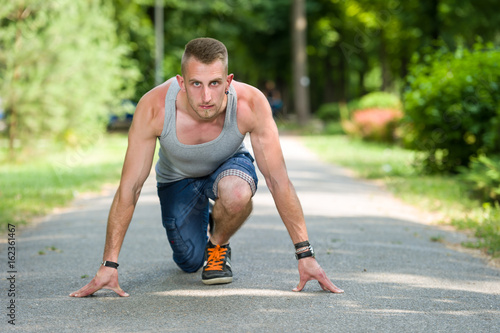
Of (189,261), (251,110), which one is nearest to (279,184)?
(251,110)

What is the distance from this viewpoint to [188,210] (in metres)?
5.08

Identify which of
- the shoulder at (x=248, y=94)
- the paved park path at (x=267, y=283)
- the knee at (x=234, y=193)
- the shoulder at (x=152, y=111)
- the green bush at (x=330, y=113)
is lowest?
the paved park path at (x=267, y=283)

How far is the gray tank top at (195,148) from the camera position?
4.56 metres

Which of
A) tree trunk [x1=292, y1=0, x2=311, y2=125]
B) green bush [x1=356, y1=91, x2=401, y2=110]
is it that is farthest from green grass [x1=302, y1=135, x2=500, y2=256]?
tree trunk [x1=292, y1=0, x2=311, y2=125]

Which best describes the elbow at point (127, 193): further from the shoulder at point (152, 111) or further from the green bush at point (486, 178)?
the green bush at point (486, 178)

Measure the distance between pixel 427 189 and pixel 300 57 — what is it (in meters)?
22.8

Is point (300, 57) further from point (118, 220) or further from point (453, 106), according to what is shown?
point (118, 220)

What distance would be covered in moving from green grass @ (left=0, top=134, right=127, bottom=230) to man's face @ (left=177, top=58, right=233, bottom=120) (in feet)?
13.8

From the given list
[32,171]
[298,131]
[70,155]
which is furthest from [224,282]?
[298,131]

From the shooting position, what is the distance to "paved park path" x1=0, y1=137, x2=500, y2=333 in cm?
389

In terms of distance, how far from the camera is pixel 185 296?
178 inches

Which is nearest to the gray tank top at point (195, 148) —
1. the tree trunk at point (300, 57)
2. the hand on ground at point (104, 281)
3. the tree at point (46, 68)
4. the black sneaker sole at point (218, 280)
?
the black sneaker sole at point (218, 280)

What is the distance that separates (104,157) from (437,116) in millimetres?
9287

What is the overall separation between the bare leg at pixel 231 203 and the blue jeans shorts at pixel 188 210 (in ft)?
0.36
